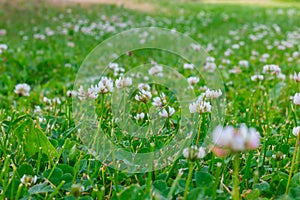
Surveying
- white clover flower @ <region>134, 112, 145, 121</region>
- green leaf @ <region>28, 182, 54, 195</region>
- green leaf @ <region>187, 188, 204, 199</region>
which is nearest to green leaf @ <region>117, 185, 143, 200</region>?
green leaf @ <region>187, 188, 204, 199</region>

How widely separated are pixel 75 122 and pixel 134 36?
146 inches

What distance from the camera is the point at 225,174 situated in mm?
1417

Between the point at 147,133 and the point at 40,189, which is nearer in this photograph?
the point at 40,189

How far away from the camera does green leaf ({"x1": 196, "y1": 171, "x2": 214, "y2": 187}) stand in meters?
1.24

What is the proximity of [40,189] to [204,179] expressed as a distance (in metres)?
0.46

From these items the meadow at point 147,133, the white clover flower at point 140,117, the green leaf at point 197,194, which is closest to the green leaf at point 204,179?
the meadow at point 147,133

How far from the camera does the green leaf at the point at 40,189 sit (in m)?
1.24

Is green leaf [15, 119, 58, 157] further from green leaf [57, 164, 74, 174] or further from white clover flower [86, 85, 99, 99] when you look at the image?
white clover flower [86, 85, 99, 99]

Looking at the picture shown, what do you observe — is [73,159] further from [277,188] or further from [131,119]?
[277,188]

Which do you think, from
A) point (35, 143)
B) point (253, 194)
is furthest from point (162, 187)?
point (35, 143)

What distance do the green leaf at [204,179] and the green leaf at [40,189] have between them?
41 cm

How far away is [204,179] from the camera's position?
1241mm

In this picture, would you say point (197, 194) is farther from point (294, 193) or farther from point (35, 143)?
point (35, 143)

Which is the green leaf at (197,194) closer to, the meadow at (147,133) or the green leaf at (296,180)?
the meadow at (147,133)
